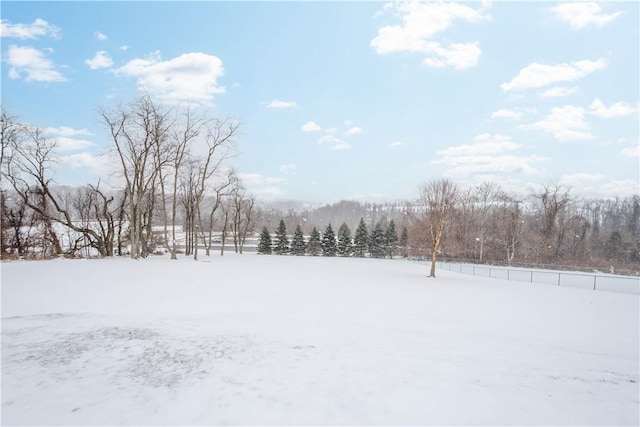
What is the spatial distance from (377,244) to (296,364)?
50.3m

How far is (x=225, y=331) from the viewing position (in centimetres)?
731

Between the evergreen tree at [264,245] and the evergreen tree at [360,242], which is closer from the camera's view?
the evergreen tree at [264,245]

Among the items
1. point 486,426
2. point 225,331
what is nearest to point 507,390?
point 486,426

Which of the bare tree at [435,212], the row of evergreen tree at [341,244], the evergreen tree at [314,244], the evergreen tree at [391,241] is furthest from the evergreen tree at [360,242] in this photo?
the bare tree at [435,212]

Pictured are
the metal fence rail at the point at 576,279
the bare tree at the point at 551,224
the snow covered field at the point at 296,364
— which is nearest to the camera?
the snow covered field at the point at 296,364

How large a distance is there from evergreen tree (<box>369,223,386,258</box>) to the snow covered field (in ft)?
142

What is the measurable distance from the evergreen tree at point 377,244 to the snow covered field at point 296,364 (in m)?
43.1

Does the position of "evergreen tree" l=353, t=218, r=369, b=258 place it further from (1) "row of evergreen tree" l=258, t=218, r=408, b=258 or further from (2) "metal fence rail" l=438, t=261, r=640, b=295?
(2) "metal fence rail" l=438, t=261, r=640, b=295

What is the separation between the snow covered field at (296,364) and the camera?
411 cm

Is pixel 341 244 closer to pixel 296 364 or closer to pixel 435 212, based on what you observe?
pixel 435 212

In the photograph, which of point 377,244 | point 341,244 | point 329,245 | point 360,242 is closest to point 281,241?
point 329,245

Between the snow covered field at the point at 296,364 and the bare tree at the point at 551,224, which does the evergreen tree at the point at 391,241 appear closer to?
the bare tree at the point at 551,224

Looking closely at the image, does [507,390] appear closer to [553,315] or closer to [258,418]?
[258,418]

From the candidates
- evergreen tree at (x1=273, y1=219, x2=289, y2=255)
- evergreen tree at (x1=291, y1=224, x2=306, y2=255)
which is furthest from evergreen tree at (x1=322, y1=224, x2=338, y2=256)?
evergreen tree at (x1=273, y1=219, x2=289, y2=255)
